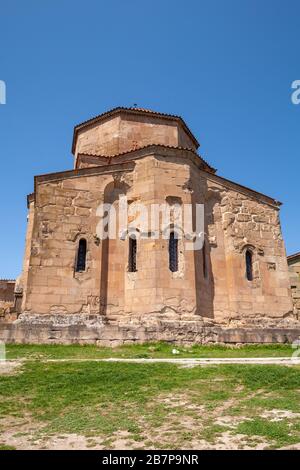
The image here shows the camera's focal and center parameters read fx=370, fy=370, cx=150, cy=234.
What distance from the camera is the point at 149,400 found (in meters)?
5.86

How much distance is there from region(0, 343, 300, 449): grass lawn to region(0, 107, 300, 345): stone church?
4.00 metres

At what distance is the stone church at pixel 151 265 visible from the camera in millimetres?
12164

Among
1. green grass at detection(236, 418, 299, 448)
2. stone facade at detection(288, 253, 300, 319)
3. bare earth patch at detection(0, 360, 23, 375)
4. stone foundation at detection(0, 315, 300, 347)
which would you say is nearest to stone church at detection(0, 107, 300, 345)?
stone foundation at detection(0, 315, 300, 347)

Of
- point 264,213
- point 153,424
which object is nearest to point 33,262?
point 153,424

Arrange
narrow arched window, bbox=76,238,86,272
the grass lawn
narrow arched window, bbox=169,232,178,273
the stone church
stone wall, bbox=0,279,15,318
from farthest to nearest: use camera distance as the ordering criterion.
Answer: stone wall, bbox=0,279,15,318
narrow arched window, bbox=76,238,86,272
narrow arched window, bbox=169,232,178,273
the stone church
the grass lawn

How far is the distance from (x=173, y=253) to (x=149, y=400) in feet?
25.2

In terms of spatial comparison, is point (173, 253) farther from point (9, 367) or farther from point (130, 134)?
point (9, 367)

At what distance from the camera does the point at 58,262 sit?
1291 cm

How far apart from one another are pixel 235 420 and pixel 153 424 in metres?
1.10

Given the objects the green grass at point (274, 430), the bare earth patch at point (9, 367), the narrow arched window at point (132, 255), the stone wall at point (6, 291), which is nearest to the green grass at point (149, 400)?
the green grass at point (274, 430)

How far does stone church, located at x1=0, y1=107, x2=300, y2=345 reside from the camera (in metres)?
12.2

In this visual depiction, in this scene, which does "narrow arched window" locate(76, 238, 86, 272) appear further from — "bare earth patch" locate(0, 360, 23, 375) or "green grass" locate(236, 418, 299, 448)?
"green grass" locate(236, 418, 299, 448)
